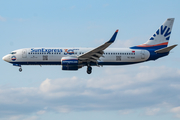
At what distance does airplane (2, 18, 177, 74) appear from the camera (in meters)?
47.8

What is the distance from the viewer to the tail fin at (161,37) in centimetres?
5278

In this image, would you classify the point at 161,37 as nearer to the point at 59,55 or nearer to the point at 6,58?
the point at 59,55

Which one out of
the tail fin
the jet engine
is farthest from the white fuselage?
the tail fin

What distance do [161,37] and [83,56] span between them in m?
15.4

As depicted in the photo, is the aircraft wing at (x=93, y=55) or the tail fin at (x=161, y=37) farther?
the tail fin at (x=161, y=37)

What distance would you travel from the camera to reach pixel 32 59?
48719 mm

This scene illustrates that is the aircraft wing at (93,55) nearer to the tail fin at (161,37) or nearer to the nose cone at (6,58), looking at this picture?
the tail fin at (161,37)

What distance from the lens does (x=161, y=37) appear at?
5353 centimetres

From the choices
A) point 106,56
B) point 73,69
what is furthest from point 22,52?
point 106,56

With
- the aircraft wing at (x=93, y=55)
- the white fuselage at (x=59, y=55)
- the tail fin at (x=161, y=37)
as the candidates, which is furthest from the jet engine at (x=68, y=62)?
the tail fin at (x=161, y=37)

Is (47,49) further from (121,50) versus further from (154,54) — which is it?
(154,54)

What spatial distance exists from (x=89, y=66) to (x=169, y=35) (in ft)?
52.2

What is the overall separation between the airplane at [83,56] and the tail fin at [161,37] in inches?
20.7

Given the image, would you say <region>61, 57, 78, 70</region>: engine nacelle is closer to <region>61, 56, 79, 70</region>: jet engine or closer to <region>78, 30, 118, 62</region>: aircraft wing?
<region>61, 56, 79, 70</region>: jet engine
